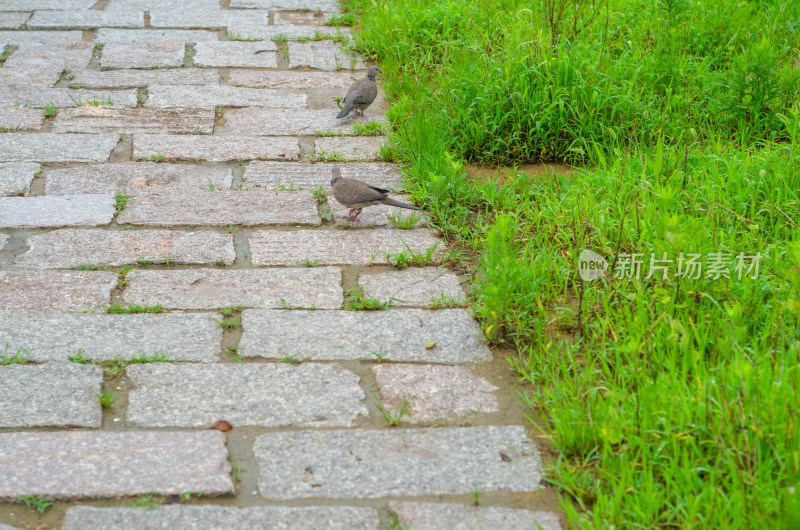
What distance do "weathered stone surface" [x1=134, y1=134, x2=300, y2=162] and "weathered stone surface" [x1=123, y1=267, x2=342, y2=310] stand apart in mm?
1439

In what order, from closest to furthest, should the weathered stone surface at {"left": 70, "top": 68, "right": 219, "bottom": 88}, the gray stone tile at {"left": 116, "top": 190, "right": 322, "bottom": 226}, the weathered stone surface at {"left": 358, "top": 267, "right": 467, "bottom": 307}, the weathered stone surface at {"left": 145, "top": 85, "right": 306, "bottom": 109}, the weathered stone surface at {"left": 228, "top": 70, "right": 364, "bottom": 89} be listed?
the weathered stone surface at {"left": 358, "top": 267, "right": 467, "bottom": 307} < the gray stone tile at {"left": 116, "top": 190, "right": 322, "bottom": 226} < the weathered stone surface at {"left": 145, "top": 85, "right": 306, "bottom": 109} < the weathered stone surface at {"left": 70, "top": 68, "right": 219, "bottom": 88} < the weathered stone surface at {"left": 228, "top": 70, "right": 364, "bottom": 89}

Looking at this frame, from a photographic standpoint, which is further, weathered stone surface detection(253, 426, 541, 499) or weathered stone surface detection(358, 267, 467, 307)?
weathered stone surface detection(358, 267, 467, 307)

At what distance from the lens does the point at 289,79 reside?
20.9ft

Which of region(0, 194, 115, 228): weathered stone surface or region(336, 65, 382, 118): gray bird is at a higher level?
region(336, 65, 382, 118): gray bird

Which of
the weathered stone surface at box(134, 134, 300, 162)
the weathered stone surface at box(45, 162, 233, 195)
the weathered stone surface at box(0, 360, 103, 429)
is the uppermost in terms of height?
the weathered stone surface at box(0, 360, 103, 429)

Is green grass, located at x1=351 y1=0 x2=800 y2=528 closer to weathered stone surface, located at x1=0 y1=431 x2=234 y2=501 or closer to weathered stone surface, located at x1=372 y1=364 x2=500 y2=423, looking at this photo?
weathered stone surface, located at x1=372 y1=364 x2=500 y2=423

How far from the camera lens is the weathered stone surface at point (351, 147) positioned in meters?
5.18

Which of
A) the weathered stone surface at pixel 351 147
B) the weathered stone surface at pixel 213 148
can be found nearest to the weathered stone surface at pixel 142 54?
the weathered stone surface at pixel 213 148

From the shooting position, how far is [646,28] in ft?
19.9

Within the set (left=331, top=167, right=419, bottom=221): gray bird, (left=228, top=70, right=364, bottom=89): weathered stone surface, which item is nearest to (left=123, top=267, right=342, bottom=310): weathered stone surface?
(left=331, top=167, right=419, bottom=221): gray bird

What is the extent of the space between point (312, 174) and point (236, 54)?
2.42 meters

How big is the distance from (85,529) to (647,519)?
5.44 feet

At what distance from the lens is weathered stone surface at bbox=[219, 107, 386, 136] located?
18.0 ft

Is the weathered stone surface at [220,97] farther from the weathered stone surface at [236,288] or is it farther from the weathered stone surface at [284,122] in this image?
the weathered stone surface at [236,288]
